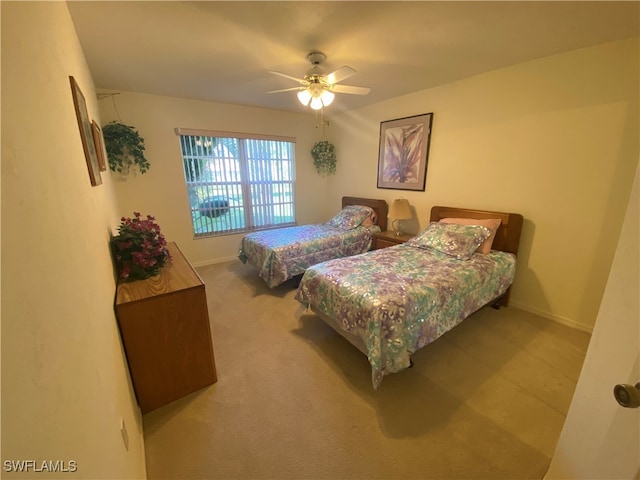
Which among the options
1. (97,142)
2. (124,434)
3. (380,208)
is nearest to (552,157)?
(380,208)

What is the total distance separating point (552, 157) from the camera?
2391mm

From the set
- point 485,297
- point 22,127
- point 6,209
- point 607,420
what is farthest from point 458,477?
point 22,127

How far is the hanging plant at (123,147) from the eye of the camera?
3.00 m

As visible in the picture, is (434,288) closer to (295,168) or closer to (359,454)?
(359,454)

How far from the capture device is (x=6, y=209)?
454 millimetres

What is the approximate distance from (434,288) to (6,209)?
205 cm

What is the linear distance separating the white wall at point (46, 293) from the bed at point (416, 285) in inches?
52.2

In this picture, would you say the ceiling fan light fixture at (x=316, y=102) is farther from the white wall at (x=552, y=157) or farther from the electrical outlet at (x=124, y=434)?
the electrical outlet at (x=124, y=434)

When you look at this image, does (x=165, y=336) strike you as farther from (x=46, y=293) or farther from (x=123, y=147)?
(x=123, y=147)

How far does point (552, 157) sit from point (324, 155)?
3116mm

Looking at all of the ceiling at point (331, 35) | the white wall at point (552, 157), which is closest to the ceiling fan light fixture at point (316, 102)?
the ceiling at point (331, 35)

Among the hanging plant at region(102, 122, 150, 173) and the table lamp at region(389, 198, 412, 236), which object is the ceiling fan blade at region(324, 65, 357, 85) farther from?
the hanging plant at region(102, 122, 150, 173)

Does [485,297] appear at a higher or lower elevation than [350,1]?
lower

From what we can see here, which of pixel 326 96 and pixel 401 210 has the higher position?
pixel 326 96
